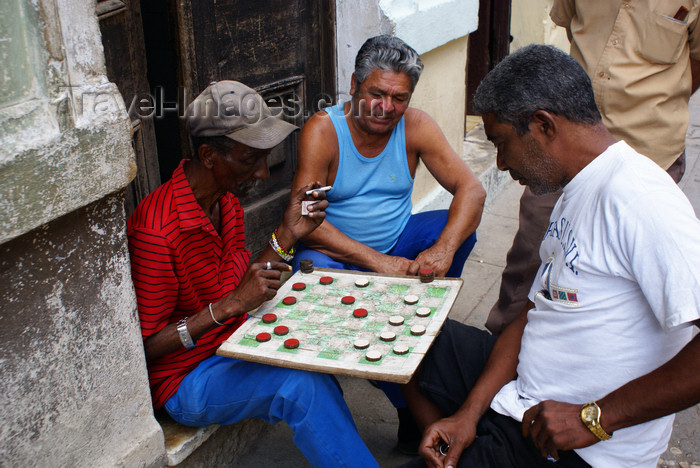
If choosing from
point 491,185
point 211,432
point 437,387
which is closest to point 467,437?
point 437,387

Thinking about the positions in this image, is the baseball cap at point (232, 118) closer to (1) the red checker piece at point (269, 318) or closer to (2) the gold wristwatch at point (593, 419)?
(1) the red checker piece at point (269, 318)

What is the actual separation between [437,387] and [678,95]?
199 cm

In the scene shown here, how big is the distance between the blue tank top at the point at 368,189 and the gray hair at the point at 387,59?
0.27m

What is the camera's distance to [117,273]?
6.27ft

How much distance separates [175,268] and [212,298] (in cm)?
26

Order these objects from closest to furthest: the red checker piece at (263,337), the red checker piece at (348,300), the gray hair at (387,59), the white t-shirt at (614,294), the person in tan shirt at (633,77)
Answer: the white t-shirt at (614,294) < the red checker piece at (263,337) < the red checker piece at (348,300) < the gray hair at (387,59) < the person in tan shirt at (633,77)

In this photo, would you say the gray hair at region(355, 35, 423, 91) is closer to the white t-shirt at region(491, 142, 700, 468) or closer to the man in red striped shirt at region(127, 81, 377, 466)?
the man in red striped shirt at region(127, 81, 377, 466)

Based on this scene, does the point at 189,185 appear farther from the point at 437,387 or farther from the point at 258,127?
the point at 437,387

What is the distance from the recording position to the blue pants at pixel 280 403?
6.63 feet

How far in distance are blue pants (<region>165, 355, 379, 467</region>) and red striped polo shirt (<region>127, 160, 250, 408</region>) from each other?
→ 7 centimetres

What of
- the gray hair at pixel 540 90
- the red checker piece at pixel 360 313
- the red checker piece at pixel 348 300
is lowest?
the red checker piece at pixel 348 300

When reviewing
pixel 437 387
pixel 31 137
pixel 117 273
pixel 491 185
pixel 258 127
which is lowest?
pixel 491 185

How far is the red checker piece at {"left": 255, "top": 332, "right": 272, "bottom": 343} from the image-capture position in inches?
81.4

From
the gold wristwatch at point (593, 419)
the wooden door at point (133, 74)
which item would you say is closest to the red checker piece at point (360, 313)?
the gold wristwatch at point (593, 419)
